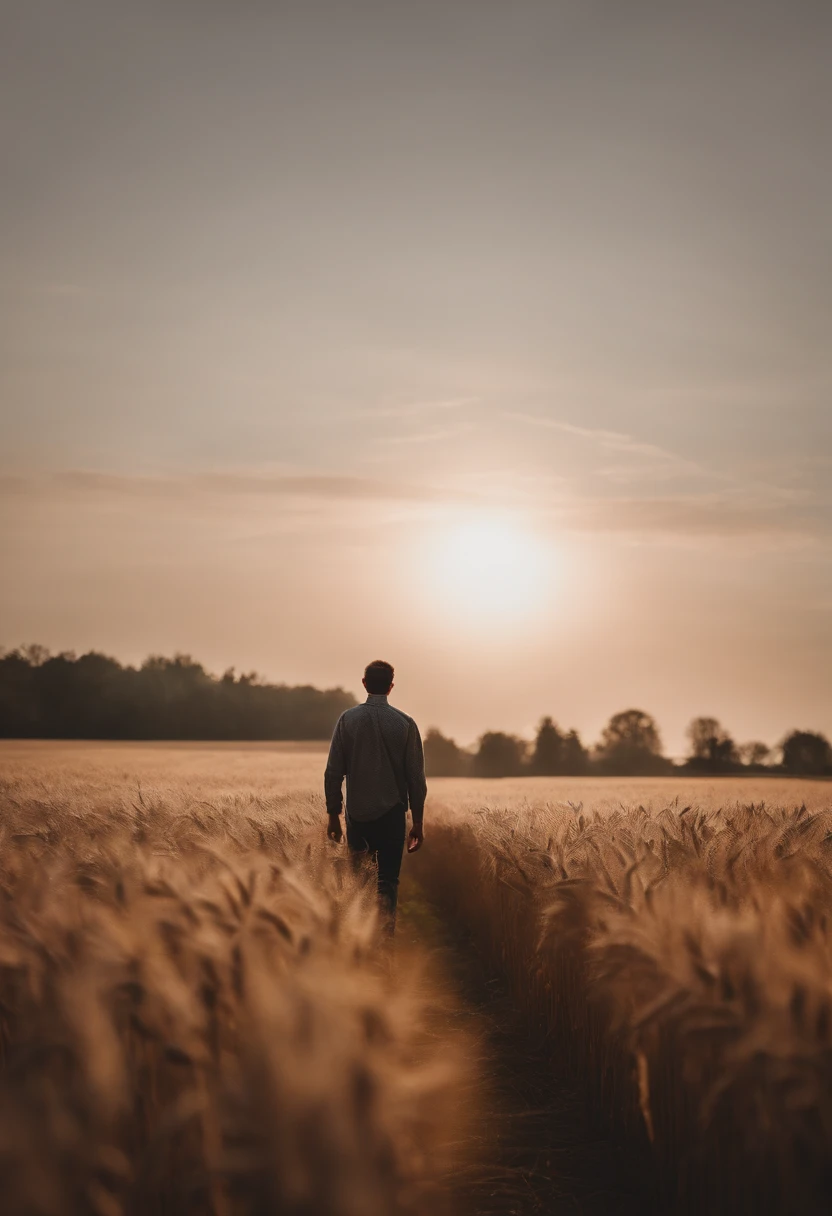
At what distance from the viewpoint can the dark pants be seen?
22.7ft

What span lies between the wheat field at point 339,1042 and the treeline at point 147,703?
4514cm

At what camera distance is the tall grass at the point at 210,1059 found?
66.3 inches

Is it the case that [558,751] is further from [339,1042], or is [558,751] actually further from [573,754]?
[339,1042]

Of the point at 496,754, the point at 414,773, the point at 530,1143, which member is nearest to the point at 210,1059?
the point at 530,1143

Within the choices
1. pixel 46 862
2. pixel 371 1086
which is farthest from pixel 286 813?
pixel 371 1086

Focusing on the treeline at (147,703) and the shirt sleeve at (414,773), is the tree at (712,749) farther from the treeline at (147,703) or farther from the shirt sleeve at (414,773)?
the shirt sleeve at (414,773)

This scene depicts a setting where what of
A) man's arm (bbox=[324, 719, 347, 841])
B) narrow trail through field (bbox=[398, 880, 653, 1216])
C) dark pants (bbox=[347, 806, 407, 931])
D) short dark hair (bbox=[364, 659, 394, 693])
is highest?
short dark hair (bbox=[364, 659, 394, 693])

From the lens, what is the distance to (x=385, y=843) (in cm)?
693

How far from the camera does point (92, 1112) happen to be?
6.54 feet

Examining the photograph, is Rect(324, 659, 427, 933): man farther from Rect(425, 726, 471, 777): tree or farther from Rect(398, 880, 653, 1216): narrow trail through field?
Rect(425, 726, 471, 777): tree

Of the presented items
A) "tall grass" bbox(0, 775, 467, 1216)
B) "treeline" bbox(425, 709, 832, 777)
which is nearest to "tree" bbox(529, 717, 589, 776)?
"treeline" bbox(425, 709, 832, 777)

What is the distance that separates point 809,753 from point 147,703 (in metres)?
35.8

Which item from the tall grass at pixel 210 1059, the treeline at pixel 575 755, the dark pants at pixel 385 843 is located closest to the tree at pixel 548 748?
the treeline at pixel 575 755

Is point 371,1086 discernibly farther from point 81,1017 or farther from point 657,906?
point 657,906
